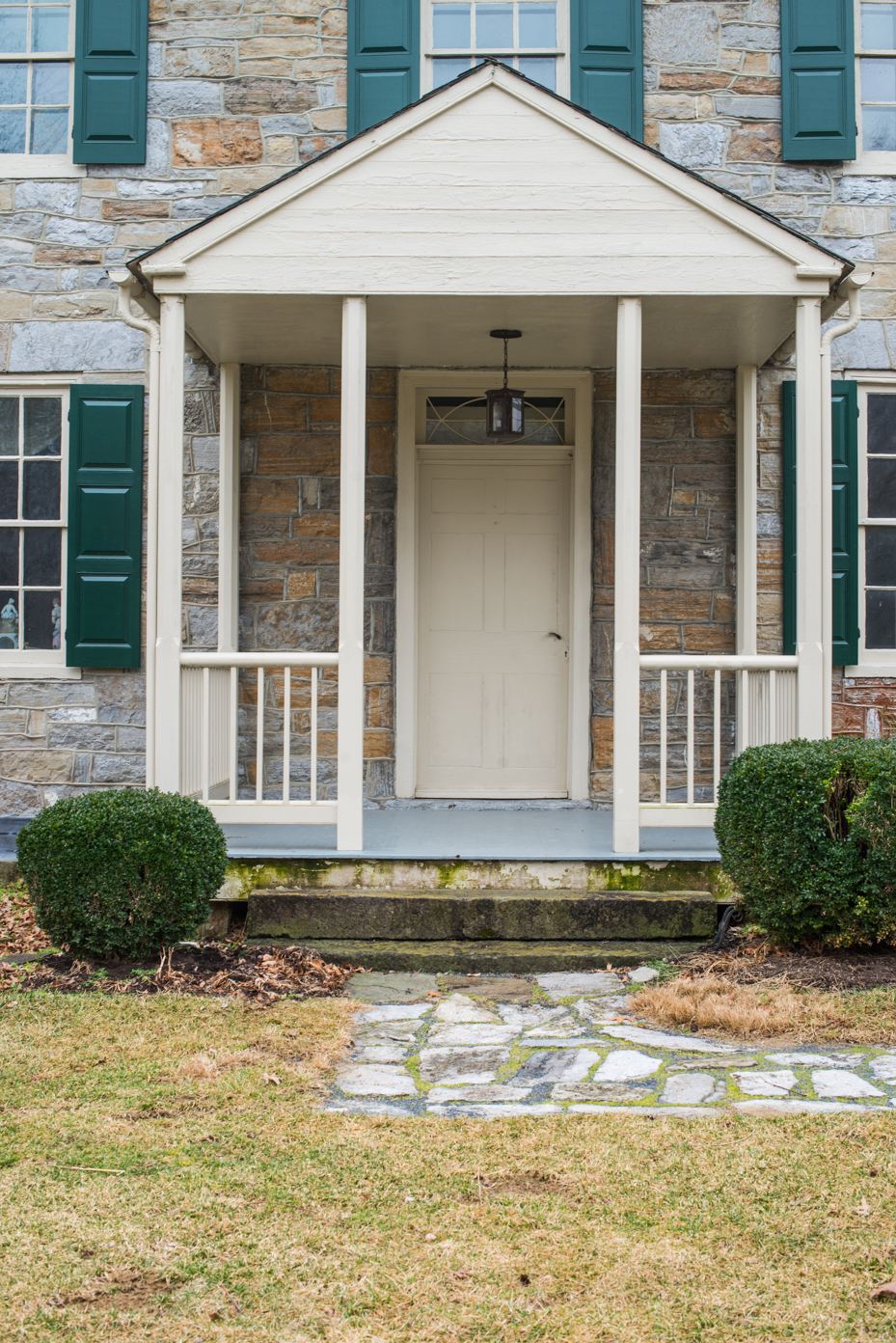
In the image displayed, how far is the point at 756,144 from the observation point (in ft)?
22.6

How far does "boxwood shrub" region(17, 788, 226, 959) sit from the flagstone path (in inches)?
32.7

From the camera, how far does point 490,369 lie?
7008 millimetres

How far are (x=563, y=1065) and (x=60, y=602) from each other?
461cm

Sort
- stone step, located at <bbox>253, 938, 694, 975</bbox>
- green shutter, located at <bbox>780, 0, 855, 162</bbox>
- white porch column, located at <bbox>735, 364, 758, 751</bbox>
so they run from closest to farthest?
1. stone step, located at <bbox>253, 938, 694, 975</bbox>
2. white porch column, located at <bbox>735, 364, 758, 751</bbox>
3. green shutter, located at <bbox>780, 0, 855, 162</bbox>

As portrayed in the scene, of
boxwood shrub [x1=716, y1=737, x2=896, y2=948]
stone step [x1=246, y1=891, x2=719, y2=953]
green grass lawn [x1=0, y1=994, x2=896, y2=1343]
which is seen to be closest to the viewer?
green grass lawn [x1=0, y1=994, x2=896, y2=1343]

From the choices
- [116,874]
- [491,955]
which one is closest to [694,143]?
[491,955]

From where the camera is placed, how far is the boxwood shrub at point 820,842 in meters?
4.41

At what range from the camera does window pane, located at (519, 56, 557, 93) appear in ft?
22.7

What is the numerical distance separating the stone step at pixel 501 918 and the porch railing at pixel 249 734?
1.62ft

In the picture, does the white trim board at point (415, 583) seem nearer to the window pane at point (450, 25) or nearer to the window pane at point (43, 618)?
the window pane at point (450, 25)

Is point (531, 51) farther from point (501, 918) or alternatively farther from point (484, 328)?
point (501, 918)

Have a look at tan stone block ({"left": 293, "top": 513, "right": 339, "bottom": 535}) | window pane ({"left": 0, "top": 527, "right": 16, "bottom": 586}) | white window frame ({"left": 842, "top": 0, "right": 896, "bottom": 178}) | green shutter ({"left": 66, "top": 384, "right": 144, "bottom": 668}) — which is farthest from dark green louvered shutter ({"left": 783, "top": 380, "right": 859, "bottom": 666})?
window pane ({"left": 0, "top": 527, "right": 16, "bottom": 586})

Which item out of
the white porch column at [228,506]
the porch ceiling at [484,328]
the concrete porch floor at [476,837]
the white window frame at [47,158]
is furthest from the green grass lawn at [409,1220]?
the white window frame at [47,158]

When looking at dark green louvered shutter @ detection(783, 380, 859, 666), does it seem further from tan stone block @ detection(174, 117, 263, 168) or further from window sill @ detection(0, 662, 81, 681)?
window sill @ detection(0, 662, 81, 681)
